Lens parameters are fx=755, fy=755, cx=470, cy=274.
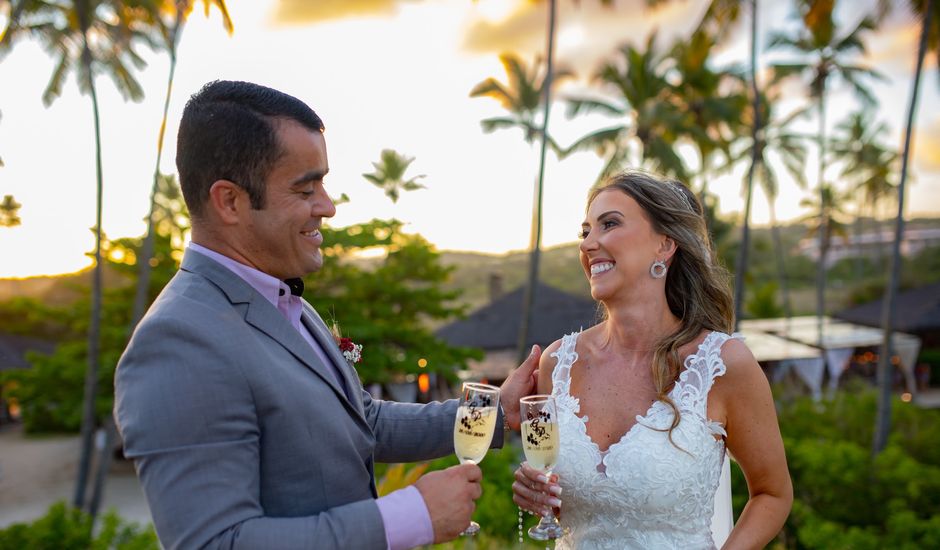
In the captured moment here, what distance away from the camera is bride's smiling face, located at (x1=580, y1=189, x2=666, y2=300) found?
3.38m

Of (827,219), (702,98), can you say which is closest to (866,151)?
(827,219)

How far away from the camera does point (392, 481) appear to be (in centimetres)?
700

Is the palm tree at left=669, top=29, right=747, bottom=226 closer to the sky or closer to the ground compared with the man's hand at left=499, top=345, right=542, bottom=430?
closer to the sky

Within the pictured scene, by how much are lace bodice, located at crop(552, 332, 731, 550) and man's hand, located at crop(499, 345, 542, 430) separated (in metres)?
0.25

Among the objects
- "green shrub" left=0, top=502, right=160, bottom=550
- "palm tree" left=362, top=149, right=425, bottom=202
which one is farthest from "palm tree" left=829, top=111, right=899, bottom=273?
"green shrub" left=0, top=502, right=160, bottom=550

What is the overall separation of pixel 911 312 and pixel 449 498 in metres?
30.9

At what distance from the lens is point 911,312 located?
92.2 feet

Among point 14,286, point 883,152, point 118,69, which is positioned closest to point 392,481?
point 118,69

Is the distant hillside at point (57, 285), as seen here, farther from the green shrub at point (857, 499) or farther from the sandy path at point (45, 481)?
the green shrub at point (857, 499)

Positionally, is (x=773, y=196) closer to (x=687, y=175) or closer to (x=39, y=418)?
(x=687, y=175)

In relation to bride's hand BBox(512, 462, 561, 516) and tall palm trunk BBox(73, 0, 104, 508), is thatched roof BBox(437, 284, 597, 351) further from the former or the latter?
bride's hand BBox(512, 462, 561, 516)

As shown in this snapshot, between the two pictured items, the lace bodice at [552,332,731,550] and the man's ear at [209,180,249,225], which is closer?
the man's ear at [209,180,249,225]

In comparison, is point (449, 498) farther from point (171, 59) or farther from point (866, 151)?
point (866, 151)

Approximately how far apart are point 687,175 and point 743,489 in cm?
1769
